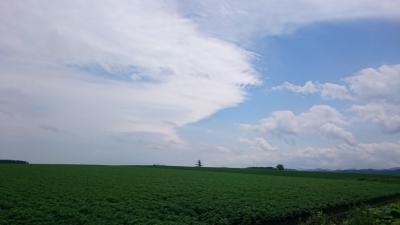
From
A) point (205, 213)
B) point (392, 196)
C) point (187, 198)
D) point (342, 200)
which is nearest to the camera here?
point (205, 213)

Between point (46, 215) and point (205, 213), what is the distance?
30.1 ft

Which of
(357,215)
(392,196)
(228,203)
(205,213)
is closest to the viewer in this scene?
(357,215)

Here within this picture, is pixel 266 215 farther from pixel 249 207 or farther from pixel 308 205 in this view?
pixel 308 205

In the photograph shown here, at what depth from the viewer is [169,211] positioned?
2514cm

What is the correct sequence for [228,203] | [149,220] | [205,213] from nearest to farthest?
[149,220]
[205,213]
[228,203]

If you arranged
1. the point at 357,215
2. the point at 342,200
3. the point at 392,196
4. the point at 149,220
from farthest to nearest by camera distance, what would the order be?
the point at 392,196, the point at 342,200, the point at 149,220, the point at 357,215

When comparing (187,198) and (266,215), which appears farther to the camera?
(187,198)

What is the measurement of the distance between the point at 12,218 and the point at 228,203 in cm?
1436

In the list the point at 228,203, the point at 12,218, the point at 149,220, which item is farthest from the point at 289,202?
the point at 12,218

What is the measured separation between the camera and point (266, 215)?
25609 millimetres

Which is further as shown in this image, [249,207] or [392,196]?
[392,196]

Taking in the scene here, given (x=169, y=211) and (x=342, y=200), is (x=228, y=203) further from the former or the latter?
(x=342, y=200)

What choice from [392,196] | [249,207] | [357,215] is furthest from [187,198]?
[392,196]

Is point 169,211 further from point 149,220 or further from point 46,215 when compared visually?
point 46,215
